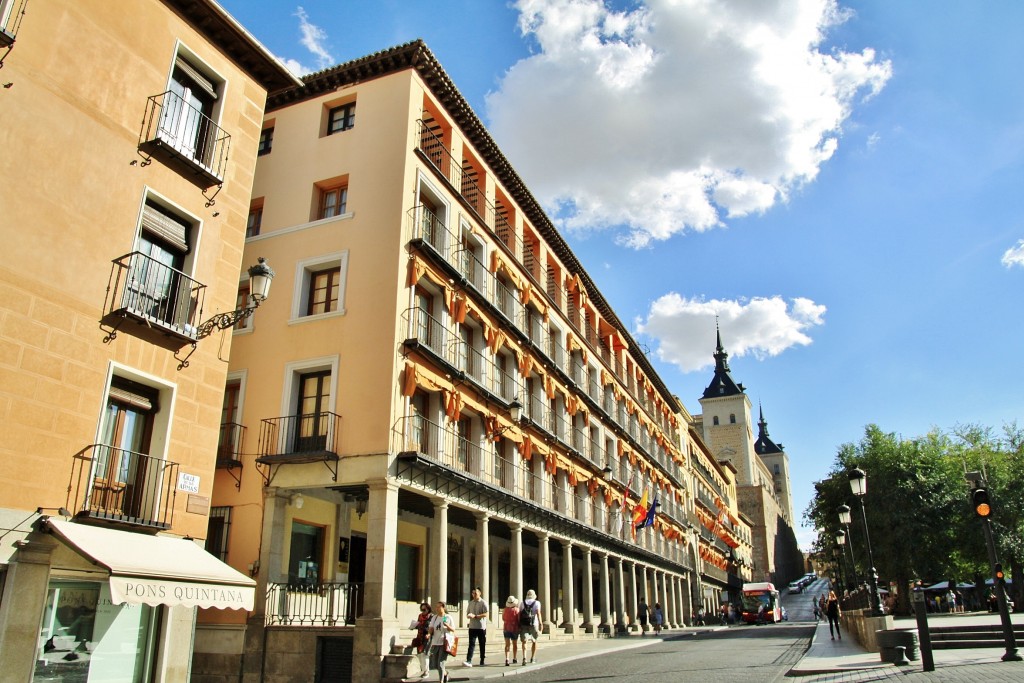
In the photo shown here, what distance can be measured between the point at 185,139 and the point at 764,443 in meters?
157

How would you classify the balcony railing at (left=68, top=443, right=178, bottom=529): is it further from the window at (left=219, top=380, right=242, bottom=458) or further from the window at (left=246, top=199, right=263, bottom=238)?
the window at (left=246, top=199, right=263, bottom=238)

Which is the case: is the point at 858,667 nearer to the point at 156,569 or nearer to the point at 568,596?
the point at 156,569

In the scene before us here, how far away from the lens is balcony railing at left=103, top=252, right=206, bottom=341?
11.6 m

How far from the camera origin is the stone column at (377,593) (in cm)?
1587

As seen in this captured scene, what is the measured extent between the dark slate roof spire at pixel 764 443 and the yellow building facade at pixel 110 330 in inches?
5967

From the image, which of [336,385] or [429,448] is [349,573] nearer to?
[429,448]

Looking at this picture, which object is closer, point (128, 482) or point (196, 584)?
point (196, 584)

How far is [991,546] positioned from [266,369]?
1708cm

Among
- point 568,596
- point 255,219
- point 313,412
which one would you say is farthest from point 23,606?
point 568,596

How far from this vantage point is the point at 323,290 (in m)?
20.7

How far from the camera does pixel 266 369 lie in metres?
20.0

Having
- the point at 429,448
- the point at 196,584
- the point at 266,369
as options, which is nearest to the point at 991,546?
the point at 429,448

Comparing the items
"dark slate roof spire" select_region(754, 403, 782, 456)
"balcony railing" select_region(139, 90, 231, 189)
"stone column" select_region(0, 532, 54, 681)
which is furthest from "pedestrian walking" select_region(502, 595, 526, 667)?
"dark slate roof spire" select_region(754, 403, 782, 456)

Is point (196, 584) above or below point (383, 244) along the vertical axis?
below
